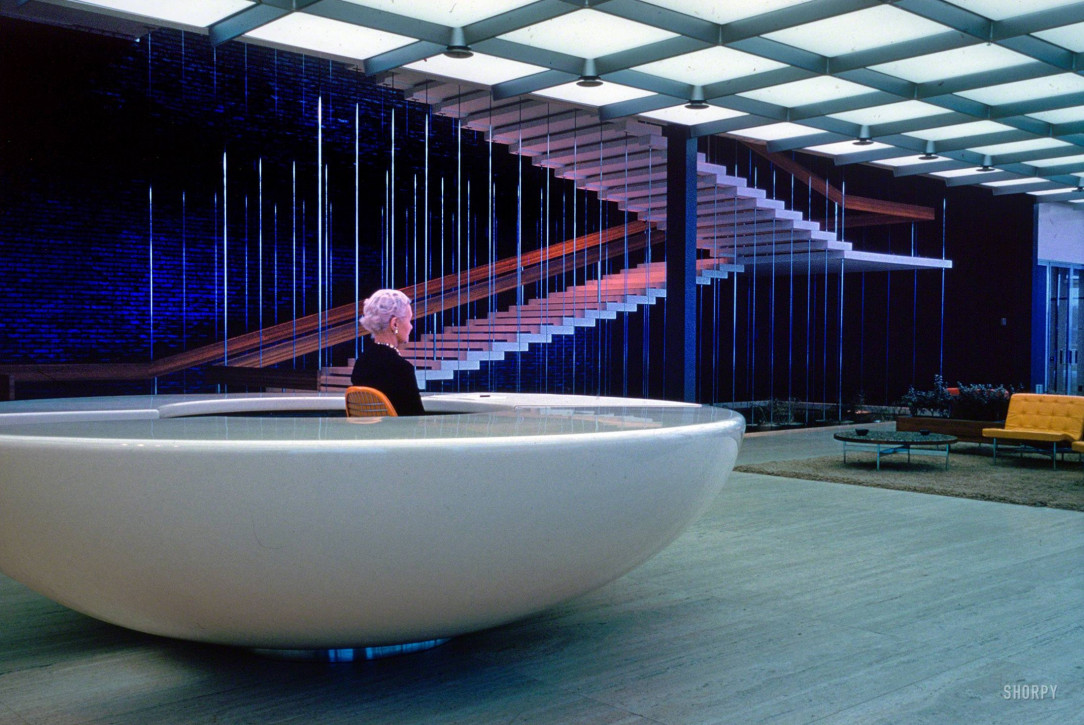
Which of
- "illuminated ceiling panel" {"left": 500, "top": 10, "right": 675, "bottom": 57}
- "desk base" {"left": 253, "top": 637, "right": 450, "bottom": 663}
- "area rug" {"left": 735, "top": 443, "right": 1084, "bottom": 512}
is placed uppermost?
"illuminated ceiling panel" {"left": 500, "top": 10, "right": 675, "bottom": 57}

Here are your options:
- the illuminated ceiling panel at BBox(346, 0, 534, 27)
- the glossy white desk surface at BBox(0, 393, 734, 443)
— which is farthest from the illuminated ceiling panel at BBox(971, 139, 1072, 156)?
the glossy white desk surface at BBox(0, 393, 734, 443)

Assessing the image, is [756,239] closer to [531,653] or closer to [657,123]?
[657,123]

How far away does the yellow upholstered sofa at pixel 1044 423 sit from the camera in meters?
8.73

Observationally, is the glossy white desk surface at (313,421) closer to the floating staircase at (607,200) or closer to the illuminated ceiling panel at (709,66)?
Answer: the illuminated ceiling panel at (709,66)

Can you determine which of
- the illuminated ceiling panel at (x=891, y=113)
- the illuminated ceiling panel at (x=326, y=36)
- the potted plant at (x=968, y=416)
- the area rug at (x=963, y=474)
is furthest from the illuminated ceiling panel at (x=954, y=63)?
the illuminated ceiling panel at (x=326, y=36)

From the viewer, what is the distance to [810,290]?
15.0 m

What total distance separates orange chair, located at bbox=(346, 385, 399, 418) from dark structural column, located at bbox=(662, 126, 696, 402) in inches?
295

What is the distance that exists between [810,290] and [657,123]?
14.0 feet

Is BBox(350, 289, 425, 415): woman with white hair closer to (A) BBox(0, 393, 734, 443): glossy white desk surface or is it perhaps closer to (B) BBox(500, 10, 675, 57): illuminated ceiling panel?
(A) BBox(0, 393, 734, 443): glossy white desk surface

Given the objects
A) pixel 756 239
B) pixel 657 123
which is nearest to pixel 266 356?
pixel 657 123

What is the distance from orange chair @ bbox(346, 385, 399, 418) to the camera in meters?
3.79

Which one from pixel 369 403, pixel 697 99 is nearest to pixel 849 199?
Answer: pixel 697 99

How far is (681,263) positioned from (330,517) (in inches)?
359

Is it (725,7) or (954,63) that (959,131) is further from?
(725,7)
